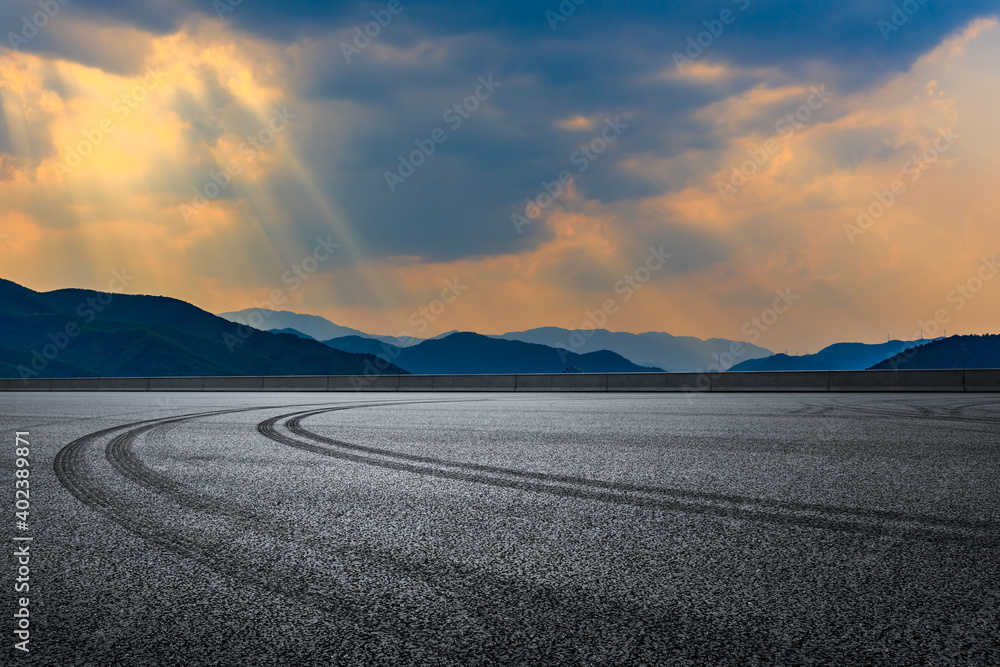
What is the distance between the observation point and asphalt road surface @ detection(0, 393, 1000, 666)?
3004 millimetres

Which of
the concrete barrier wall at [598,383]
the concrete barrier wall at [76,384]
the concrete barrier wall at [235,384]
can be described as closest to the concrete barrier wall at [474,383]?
the concrete barrier wall at [598,383]

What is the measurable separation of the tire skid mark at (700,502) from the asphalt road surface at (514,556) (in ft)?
0.11

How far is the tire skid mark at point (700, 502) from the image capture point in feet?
16.1

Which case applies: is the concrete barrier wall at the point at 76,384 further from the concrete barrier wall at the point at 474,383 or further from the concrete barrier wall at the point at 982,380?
the concrete barrier wall at the point at 982,380

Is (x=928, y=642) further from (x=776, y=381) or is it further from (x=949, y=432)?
(x=776, y=381)

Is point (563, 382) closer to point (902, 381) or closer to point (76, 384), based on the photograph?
point (902, 381)

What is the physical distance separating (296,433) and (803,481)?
7.84 m

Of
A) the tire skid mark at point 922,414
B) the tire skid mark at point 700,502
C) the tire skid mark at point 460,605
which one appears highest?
the tire skid mark at point 922,414

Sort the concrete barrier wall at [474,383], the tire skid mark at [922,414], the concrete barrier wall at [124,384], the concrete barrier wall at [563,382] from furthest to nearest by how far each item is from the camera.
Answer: the concrete barrier wall at [124,384] → the concrete barrier wall at [474,383] → the concrete barrier wall at [563,382] → the tire skid mark at [922,414]

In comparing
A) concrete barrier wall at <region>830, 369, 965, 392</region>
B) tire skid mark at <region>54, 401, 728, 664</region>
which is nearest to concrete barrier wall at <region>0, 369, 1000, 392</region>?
concrete barrier wall at <region>830, 369, 965, 392</region>

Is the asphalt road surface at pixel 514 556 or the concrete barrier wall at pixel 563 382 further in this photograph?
the concrete barrier wall at pixel 563 382

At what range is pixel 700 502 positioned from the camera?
5926 millimetres

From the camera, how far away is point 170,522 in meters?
5.30

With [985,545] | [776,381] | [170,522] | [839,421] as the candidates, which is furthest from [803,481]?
[776,381]
